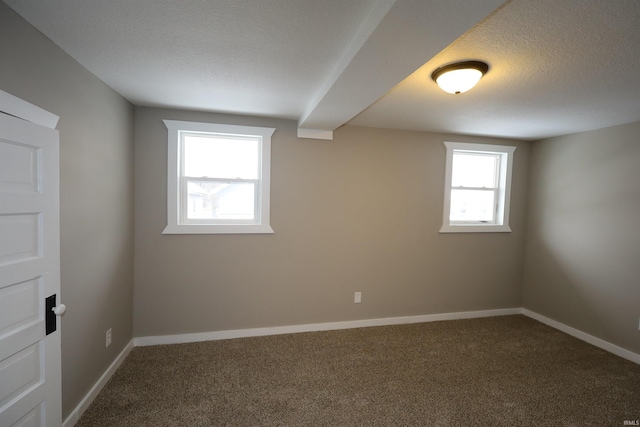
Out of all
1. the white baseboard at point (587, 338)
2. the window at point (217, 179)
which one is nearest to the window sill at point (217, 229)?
the window at point (217, 179)

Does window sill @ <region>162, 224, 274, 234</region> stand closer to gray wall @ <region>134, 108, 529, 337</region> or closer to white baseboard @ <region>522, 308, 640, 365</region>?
gray wall @ <region>134, 108, 529, 337</region>

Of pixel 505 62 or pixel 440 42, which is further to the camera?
pixel 505 62

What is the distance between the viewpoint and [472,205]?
3887 mm

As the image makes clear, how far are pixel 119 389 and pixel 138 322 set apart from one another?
2.57 feet

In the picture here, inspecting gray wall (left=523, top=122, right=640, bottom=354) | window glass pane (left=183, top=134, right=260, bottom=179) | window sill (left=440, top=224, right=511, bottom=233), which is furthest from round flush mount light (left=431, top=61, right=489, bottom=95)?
gray wall (left=523, top=122, right=640, bottom=354)

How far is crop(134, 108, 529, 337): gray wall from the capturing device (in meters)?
2.93

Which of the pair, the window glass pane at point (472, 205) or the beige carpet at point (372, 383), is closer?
the beige carpet at point (372, 383)

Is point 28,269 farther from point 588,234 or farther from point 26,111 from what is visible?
point 588,234

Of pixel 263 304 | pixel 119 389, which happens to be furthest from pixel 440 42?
pixel 119 389

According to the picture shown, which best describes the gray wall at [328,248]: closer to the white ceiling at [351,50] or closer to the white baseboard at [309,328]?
the white baseboard at [309,328]

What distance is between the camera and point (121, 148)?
8.32 ft

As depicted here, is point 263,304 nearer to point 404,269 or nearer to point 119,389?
point 119,389

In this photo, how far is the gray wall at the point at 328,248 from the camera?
2.93m

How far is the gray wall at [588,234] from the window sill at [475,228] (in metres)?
0.42
